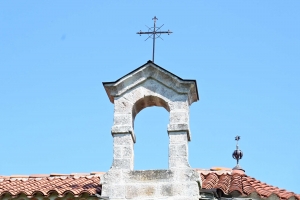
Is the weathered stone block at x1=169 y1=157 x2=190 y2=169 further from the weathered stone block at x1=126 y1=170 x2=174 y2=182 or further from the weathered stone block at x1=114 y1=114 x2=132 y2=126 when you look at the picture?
the weathered stone block at x1=114 y1=114 x2=132 y2=126

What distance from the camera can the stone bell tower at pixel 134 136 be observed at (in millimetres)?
10570

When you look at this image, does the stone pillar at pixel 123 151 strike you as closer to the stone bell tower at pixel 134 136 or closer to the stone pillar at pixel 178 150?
the stone bell tower at pixel 134 136

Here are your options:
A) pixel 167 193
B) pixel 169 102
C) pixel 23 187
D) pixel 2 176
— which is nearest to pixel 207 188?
pixel 167 193

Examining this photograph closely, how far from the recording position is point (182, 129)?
1090 cm

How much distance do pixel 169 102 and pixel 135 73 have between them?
2.24 ft

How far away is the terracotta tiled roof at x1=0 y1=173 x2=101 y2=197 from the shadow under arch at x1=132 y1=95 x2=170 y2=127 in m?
1.18

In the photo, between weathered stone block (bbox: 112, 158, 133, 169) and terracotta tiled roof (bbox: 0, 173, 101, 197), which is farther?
weathered stone block (bbox: 112, 158, 133, 169)

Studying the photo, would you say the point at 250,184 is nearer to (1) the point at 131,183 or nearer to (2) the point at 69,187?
(1) the point at 131,183

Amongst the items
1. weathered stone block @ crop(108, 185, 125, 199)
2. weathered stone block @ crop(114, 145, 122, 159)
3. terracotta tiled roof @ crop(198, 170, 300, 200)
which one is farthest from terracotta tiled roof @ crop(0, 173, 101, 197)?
terracotta tiled roof @ crop(198, 170, 300, 200)

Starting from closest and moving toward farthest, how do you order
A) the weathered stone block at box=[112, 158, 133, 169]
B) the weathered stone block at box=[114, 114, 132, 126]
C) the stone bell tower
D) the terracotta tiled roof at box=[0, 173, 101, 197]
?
the stone bell tower → the terracotta tiled roof at box=[0, 173, 101, 197] → the weathered stone block at box=[112, 158, 133, 169] → the weathered stone block at box=[114, 114, 132, 126]

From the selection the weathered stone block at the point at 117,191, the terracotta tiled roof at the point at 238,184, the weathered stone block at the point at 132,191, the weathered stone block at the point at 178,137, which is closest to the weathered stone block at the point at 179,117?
the weathered stone block at the point at 178,137

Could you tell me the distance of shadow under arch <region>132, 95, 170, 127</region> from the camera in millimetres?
11256

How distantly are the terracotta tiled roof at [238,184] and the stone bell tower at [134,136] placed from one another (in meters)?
0.40

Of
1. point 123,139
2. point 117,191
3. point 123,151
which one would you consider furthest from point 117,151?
point 117,191
